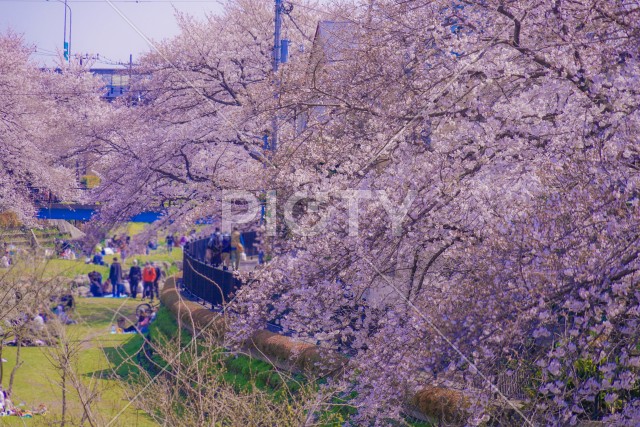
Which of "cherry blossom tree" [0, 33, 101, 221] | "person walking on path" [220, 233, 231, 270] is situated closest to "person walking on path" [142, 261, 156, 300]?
"cherry blossom tree" [0, 33, 101, 221]

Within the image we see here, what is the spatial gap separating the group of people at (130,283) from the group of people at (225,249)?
17.8 feet

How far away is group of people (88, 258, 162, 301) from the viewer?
86.4 ft

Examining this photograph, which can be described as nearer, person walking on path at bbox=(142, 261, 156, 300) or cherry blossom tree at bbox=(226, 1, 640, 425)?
cherry blossom tree at bbox=(226, 1, 640, 425)

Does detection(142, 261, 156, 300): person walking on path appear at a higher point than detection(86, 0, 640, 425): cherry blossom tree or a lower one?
lower

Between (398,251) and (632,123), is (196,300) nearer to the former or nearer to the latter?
(398,251)

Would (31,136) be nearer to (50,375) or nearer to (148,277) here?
(148,277)

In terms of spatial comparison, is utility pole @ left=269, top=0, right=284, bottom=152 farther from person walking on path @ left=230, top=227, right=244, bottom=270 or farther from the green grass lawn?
person walking on path @ left=230, top=227, right=244, bottom=270

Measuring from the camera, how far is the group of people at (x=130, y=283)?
2634 centimetres

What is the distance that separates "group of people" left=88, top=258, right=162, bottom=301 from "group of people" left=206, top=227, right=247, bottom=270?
5.44 m

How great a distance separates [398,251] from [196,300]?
11199 mm

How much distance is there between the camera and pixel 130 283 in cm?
2661

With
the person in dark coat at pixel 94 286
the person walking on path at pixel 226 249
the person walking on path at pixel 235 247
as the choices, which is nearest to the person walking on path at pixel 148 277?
the person in dark coat at pixel 94 286

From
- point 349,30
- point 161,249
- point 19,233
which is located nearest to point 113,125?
point 19,233

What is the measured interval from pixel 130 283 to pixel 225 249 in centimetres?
707
